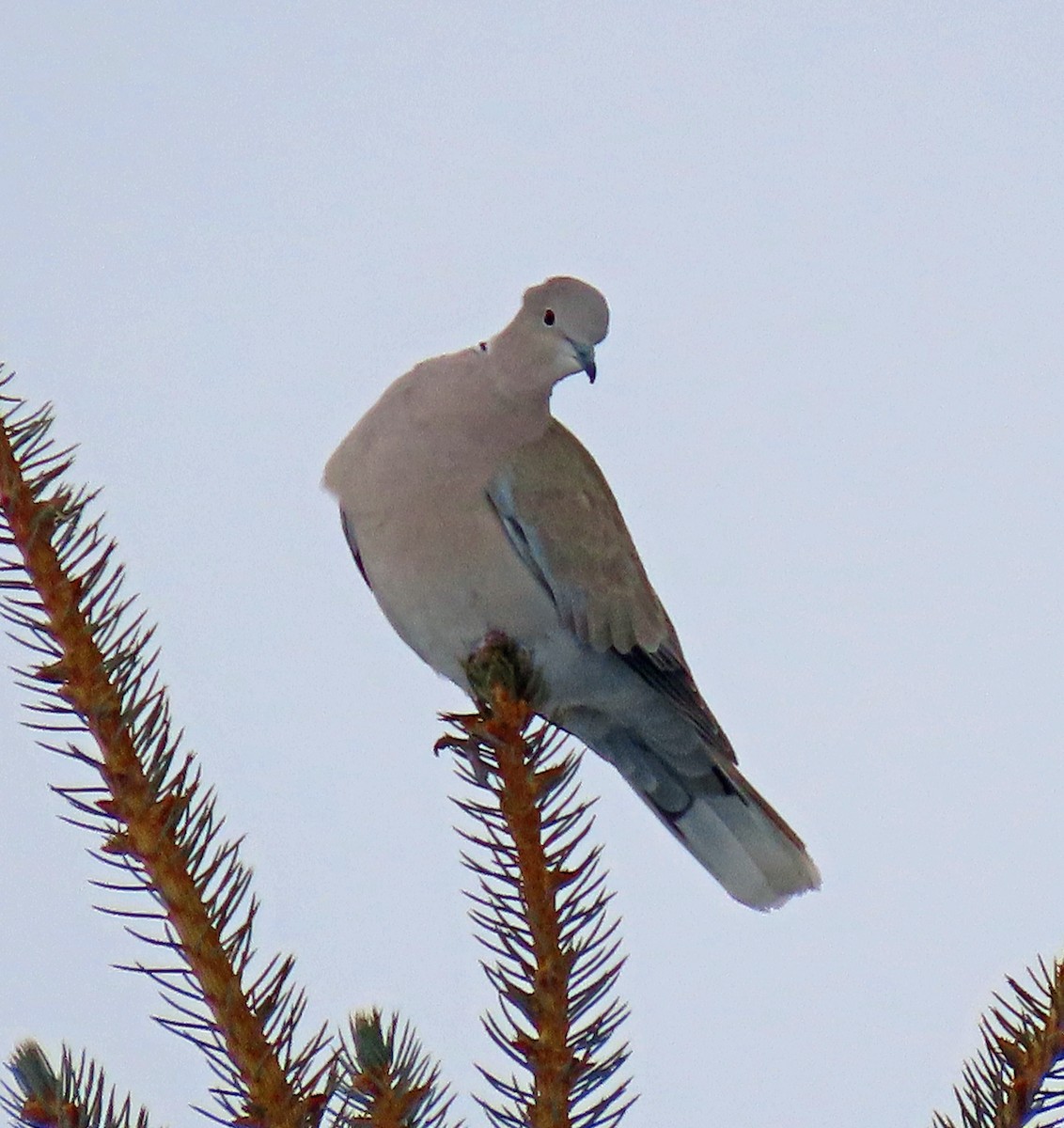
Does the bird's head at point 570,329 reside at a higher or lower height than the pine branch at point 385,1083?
higher

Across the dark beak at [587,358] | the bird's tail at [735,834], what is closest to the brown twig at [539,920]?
the dark beak at [587,358]

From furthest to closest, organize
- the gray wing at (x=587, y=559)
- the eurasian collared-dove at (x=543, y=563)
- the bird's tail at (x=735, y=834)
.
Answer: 1. the bird's tail at (x=735, y=834)
2. the gray wing at (x=587, y=559)
3. the eurasian collared-dove at (x=543, y=563)

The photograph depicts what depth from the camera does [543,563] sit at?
3387mm

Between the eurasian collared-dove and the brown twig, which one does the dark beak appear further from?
the brown twig

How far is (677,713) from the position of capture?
3648 mm

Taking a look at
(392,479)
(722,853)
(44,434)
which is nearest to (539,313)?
(392,479)

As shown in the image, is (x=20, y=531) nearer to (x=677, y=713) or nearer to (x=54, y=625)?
(x=54, y=625)

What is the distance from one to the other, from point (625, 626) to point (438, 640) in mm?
469

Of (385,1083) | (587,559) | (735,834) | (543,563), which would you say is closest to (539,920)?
(385,1083)

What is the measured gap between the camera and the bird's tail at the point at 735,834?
3613mm

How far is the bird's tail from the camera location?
11.9 ft

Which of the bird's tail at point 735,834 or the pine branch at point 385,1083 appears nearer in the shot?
the pine branch at point 385,1083

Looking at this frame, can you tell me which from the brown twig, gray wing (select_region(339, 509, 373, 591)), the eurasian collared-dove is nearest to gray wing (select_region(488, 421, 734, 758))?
the eurasian collared-dove

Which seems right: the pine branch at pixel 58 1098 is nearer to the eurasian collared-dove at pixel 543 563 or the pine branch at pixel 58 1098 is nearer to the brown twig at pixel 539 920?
the brown twig at pixel 539 920
